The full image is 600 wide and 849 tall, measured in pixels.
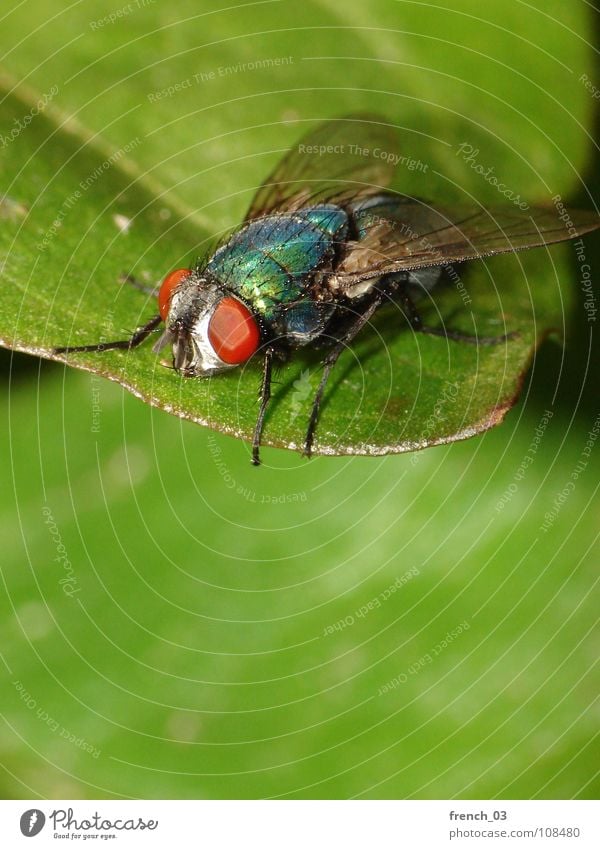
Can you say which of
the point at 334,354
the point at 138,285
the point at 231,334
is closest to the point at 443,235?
the point at 334,354

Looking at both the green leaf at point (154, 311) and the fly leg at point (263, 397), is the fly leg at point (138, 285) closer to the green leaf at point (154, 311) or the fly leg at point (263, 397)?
the green leaf at point (154, 311)

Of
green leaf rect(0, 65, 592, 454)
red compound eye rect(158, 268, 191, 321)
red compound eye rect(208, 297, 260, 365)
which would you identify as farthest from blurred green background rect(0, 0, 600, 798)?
red compound eye rect(208, 297, 260, 365)

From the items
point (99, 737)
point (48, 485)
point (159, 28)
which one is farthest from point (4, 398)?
point (159, 28)

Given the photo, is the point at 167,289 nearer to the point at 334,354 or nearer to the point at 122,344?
the point at 122,344
